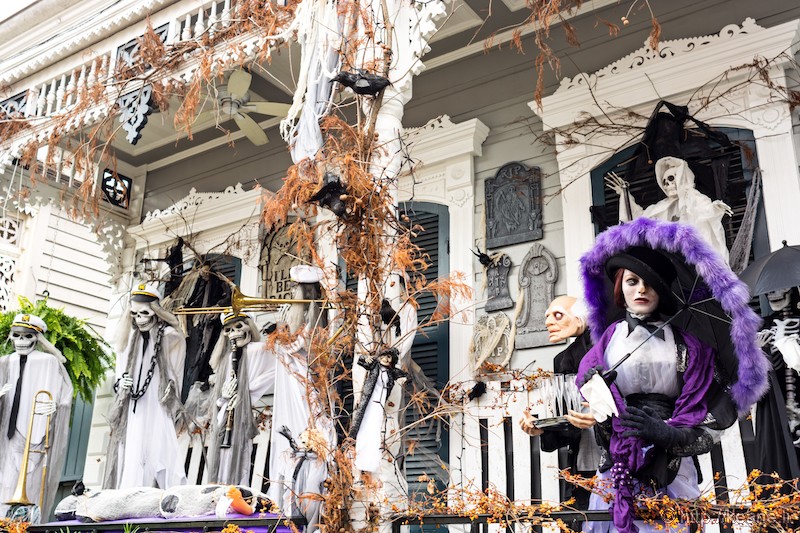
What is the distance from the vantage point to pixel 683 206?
5.08m

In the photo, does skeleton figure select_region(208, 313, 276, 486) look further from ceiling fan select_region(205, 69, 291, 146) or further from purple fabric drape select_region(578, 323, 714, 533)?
purple fabric drape select_region(578, 323, 714, 533)

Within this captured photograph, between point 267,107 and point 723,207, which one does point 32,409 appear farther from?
point 723,207

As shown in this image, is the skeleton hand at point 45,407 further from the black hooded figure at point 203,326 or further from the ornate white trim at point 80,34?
the ornate white trim at point 80,34

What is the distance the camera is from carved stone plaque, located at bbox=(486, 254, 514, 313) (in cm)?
581

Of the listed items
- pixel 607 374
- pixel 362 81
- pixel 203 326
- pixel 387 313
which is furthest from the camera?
pixel 203 326

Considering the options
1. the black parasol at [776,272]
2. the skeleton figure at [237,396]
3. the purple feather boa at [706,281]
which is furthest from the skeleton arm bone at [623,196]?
the skeleton figure at [237,396]

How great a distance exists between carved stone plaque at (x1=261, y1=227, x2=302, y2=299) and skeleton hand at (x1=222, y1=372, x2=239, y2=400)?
1.30 m

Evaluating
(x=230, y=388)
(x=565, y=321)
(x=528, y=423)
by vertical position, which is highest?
(x=565, y=321)

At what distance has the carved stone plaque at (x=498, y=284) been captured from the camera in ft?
19.1

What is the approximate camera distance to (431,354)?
6.07 m

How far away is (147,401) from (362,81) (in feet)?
10.7

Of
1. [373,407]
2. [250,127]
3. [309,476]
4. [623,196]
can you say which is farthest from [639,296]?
[250,127]

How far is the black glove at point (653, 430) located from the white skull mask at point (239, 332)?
3.82m

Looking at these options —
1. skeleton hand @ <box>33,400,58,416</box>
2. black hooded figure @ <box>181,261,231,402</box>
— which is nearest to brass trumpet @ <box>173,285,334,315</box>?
black hooded figure @ <box>181,261,231,402</box>
